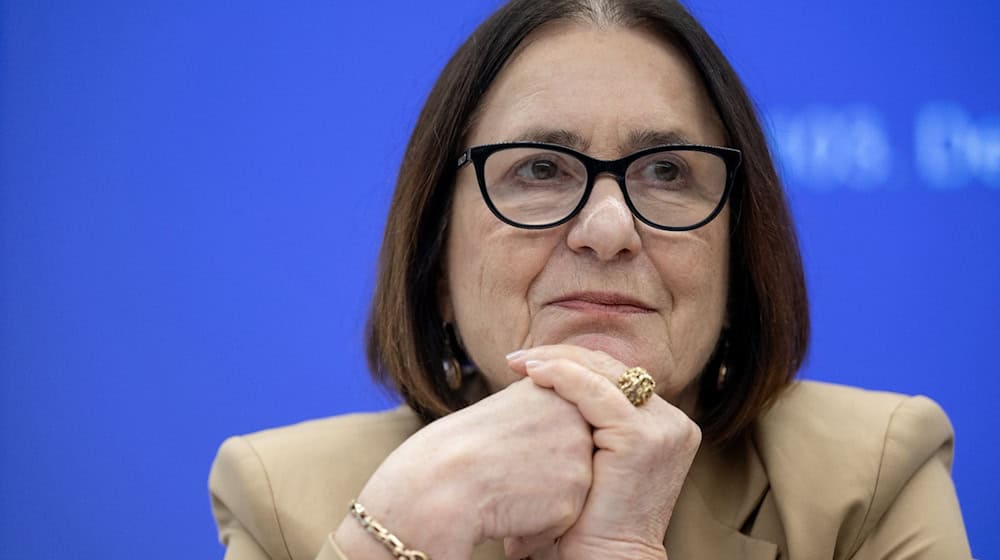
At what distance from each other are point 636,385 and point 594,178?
330mm

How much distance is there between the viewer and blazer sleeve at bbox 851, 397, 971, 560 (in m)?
1.47

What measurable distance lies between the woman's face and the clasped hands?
0.14 m

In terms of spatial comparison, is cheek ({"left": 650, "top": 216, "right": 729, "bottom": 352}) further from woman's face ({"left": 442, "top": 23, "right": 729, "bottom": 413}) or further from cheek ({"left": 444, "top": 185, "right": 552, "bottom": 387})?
cheek ({"left": 444, "top": 185, "right": 552, "bottom": 387})

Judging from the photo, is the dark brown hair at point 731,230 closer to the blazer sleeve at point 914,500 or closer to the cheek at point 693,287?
the cheek at point 693,287

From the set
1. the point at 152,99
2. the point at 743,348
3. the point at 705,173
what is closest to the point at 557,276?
the point at 705,173

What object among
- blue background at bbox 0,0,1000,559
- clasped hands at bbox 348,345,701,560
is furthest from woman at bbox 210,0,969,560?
blue background at bbox 0,0,1000,559

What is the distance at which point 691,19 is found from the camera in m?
1.71

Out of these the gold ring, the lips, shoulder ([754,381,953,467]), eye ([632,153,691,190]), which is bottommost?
shoulder ([754,381,953,467])

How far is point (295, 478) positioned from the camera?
1659 millimetres

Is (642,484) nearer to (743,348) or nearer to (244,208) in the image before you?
(743,348)

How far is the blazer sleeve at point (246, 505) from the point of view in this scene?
5.28ft

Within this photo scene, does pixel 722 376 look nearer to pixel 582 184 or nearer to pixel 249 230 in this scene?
pixel 582 184

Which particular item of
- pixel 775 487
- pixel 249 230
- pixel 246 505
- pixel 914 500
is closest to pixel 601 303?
pixel 775 487

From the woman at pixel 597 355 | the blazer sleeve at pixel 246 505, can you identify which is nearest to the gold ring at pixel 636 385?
the woman at pixel 597 355
